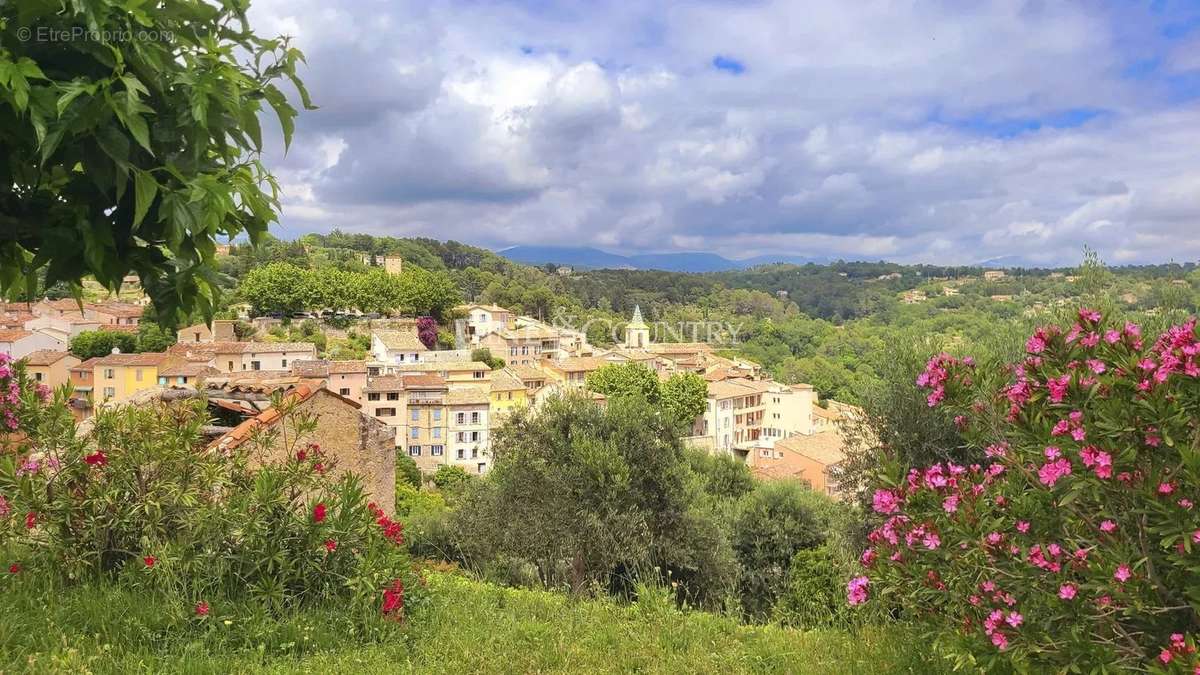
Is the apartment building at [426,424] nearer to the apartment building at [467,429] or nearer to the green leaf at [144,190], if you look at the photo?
the apartment building at [467,429]

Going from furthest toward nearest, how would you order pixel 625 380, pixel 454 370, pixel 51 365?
pixel 454 370 → pixel 625 380 → pixel 51 365

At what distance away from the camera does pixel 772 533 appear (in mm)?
17328

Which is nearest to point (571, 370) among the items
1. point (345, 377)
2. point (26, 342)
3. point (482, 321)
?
point (345, 377)

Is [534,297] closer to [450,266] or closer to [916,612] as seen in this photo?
[450,266]

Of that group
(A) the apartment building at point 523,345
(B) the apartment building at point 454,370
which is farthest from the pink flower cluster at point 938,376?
(A) the apartment building at point 523,345

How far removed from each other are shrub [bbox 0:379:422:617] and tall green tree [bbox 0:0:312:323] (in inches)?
79.6

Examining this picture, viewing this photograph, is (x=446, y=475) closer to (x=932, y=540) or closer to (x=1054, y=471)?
(x=932, y=540)

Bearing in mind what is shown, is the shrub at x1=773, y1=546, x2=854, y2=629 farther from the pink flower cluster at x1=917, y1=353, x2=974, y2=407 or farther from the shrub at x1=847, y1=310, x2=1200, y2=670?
the shrub at x1=847, y1=310, x2=1200, y2=670

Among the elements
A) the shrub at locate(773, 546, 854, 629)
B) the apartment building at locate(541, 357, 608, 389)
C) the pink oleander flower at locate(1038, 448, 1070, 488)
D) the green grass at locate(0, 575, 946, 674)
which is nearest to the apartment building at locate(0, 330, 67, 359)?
the apartment building at locate(541, 357, 608, 389)

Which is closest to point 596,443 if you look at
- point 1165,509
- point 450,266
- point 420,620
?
point 420,620

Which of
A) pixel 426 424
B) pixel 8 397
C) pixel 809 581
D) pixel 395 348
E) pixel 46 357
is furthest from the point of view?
pixel 395 348

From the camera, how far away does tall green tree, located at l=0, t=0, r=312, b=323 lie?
1.86 meters

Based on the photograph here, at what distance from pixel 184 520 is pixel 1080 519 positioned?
429cm

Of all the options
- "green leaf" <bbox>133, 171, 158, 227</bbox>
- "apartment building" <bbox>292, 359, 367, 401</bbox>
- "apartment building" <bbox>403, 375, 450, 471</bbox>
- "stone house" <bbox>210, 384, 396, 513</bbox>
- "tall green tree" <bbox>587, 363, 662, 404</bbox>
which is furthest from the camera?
"tall green tree" <bbox>587, 363, 662, 404</bbox>
